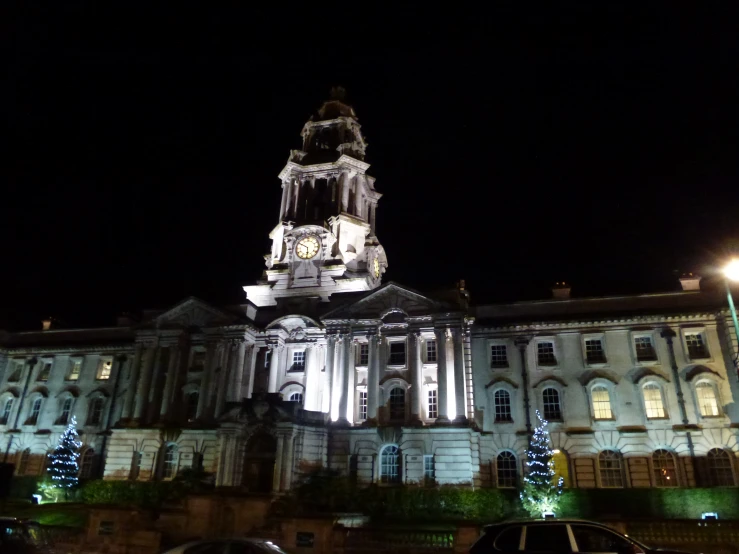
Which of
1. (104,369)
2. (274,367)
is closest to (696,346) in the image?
(274,367)

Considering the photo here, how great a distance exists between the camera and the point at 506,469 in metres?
41.3

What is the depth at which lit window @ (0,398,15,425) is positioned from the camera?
52737 millimetres

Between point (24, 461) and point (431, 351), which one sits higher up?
point (431, 351)

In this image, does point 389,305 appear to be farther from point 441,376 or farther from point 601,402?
point 601,402

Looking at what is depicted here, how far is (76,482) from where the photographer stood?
4331 centimetres

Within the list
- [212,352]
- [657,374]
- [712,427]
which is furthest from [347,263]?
[712,427]

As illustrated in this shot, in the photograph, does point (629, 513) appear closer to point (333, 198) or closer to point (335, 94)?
point (333, 198)

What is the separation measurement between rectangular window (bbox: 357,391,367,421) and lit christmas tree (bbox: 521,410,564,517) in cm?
1204

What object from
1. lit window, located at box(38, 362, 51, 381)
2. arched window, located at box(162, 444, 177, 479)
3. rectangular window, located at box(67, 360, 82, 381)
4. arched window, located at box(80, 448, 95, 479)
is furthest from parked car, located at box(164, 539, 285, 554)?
lit window, located at box(38, 362, 51, 381)

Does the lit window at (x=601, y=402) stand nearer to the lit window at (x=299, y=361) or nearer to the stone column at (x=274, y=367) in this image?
the lit window at (x=299, y=361)

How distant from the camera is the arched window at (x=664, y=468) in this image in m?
38.1

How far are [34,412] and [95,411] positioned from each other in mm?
6702

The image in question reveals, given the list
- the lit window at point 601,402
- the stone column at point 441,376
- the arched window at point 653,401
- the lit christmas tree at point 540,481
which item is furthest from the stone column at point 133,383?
the arched window at point 653,401

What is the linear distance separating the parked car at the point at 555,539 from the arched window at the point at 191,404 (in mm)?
36724
